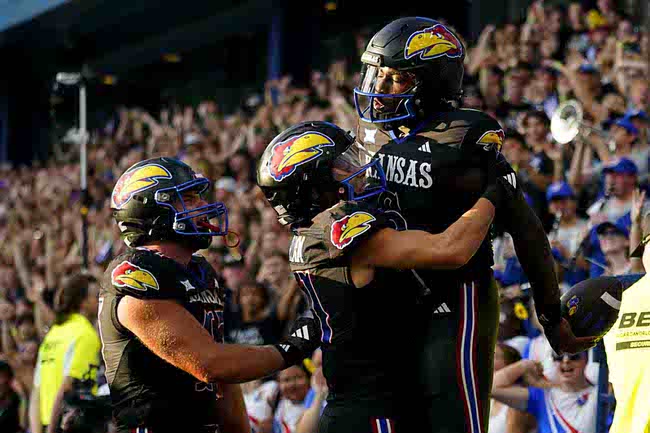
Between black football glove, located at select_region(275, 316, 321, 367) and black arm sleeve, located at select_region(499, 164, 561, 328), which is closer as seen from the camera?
black arm sleeve, located at select_region(499, 164, 561, 328)

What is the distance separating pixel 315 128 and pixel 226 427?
1521 millimetres

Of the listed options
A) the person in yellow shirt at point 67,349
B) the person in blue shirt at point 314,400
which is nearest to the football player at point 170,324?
the person in blue shirt at point 314,400

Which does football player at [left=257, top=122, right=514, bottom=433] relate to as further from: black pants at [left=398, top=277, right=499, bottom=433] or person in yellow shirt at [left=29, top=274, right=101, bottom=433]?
person in yellow shirt at [left=29, top=274, right=101, bottom=433]

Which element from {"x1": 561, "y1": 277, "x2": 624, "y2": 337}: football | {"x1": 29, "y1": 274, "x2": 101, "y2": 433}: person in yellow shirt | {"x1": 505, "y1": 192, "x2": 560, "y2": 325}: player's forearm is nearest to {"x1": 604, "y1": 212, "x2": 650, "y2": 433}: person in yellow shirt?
{"x1": 505, "y1": 192, "x2": 560, "y2": 325}: player's forearm

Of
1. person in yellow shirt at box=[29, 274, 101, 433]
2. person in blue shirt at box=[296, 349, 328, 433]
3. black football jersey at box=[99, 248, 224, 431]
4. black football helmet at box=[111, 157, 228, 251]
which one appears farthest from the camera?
person in yellow shirt at box=[29, 274, 101, 433]

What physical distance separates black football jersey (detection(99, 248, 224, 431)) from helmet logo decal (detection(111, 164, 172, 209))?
0.28 meters

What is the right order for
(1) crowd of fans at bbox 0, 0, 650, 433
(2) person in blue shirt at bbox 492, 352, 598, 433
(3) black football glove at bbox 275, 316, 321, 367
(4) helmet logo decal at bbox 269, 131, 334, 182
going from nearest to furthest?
(4) helmet logo decal at bbox 269, 131, 334, 182
(3) black football glove at bbox 275, 316, 321, 367
(2) person in blue shirt at bbox 492, 352, 598, 433
(1) crowd of fans at bbox 0, 0, 650, 433

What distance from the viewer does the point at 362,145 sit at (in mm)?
5008

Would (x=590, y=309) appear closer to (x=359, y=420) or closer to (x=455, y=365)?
(x=455, y=365)

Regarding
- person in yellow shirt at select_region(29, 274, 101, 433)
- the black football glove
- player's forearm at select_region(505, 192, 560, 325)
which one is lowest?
person in yellow shirt at select_region(29, 274, 101, 433)

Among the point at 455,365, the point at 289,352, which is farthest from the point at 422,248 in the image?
the point at 289,352

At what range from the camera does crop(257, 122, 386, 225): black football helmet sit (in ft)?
14.8

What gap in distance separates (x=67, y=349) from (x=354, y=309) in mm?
5232

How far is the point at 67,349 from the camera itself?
30.1ft
